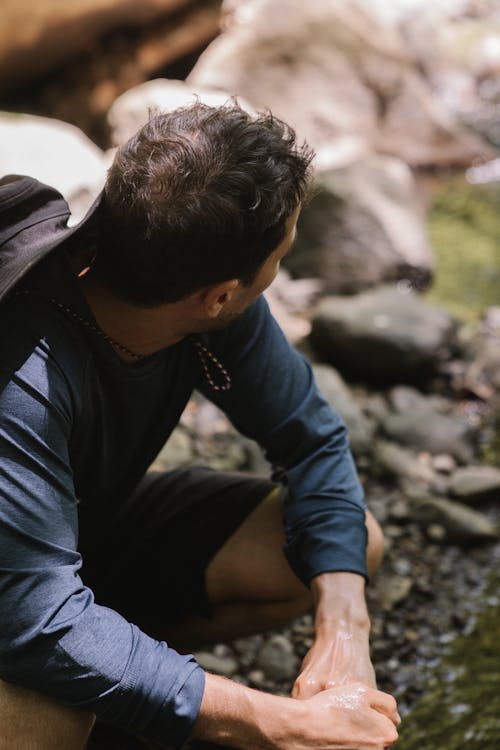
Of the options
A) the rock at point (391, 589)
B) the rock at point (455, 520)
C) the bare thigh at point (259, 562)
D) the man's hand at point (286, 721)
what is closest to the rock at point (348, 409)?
the rock at point (455, 520)

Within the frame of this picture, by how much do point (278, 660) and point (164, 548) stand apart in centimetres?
66

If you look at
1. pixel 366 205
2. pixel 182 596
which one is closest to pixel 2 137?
pixel 366 205

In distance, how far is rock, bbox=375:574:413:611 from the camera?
10.3 feet

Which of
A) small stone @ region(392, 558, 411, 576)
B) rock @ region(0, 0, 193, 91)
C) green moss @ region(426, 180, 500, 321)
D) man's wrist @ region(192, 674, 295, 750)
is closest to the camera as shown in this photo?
man's wrist @ region(192, 674, 295, 750)

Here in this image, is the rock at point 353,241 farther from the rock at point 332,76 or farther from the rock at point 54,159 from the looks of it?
the rock at point 332,76

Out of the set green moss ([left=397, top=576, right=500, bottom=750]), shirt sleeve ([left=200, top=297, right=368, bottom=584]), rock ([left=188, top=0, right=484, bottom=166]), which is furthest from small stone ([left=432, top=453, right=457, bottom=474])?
rock ([left=188, top=0, right=484, bottom=166])

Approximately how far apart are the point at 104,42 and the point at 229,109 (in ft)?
20.1

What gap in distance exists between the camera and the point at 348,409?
398cm

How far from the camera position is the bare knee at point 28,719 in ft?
5.84

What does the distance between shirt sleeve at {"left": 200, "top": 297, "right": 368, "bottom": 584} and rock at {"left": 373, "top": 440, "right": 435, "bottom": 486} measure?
59.6 inches

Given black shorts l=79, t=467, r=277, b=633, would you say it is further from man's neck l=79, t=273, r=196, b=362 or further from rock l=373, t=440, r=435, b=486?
rock l=373, t=440, r=435, b=486

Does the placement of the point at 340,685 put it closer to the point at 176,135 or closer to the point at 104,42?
the point at 176,135

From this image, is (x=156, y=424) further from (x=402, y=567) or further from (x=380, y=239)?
(x=380, y=239)

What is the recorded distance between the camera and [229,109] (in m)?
1.86
